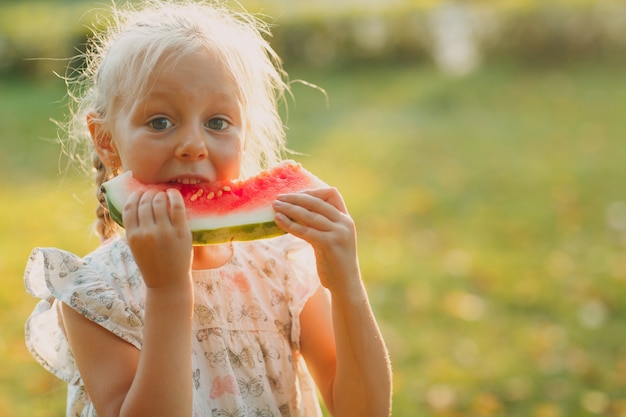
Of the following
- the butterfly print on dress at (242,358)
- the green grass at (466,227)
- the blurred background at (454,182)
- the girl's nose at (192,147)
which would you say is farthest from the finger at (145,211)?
the green grass at (466,227)

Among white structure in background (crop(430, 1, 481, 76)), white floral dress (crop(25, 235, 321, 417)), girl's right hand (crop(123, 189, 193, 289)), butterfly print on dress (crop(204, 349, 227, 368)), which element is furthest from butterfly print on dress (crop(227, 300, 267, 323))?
white structure in background (crop(430, 1, 481, 76))

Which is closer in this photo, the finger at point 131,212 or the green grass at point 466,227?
the finger at point 131,212

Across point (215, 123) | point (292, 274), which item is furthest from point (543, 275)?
point (215, 123)

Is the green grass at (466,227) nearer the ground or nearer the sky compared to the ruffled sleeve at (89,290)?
nearer the ground

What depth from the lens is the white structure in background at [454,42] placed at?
1492 cm

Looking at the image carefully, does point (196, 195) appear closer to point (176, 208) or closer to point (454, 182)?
point (176, 208)

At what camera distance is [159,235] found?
87.4 inches

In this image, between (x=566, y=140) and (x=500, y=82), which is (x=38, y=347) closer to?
(x=566, y=140)

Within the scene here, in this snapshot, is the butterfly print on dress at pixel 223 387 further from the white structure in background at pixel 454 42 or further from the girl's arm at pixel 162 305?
the white structure in background at pixel 454 42

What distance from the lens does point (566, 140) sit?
33.5 feet

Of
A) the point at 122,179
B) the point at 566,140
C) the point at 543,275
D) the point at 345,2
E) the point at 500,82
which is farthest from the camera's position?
the point at 345,2

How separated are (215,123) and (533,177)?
6.72 metres

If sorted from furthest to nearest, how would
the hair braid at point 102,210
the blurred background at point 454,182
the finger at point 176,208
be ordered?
the blurred background at point 454,182 → the hair braid at point 102,210 → the finger at point 176,208

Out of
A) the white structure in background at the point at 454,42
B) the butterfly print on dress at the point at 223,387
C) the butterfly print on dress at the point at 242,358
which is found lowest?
the white structure in background at the point at 454,42
